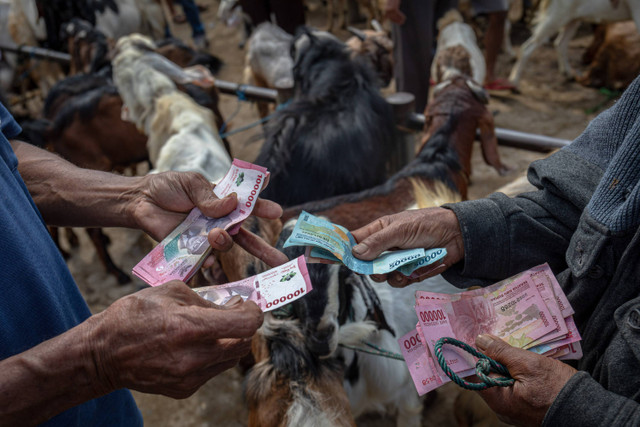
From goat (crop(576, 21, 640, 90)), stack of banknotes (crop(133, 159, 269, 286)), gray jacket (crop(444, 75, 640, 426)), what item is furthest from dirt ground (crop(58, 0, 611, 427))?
gray jacket (crop(444, 75, 640, 426))

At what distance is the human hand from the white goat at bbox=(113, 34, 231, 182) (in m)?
1.86

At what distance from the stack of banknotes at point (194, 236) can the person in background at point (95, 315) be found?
0.04 m

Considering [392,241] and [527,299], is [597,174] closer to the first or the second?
[527,299]

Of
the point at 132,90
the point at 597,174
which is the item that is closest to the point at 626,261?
the point at 597,174

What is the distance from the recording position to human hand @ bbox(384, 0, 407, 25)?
402 centimetres

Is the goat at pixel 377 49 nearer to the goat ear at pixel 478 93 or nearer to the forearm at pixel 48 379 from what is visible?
the goat ear at pixel 478 93

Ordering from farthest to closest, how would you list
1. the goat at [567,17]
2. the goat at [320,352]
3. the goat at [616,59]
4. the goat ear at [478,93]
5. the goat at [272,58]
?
the goat at [616,59]
the goat at [567,17]
the goat at [272,58]
the goat ear at [478,93]
the goat at [320,352]

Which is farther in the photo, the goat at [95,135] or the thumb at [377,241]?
the goat at [95,135]

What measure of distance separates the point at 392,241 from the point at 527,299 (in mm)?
431

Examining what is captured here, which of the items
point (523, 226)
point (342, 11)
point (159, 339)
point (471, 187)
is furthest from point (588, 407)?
point (342, 11)

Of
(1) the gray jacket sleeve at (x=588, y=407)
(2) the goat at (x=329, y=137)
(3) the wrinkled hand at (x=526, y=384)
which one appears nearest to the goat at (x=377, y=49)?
(2) the goat at (x=329, y=137)

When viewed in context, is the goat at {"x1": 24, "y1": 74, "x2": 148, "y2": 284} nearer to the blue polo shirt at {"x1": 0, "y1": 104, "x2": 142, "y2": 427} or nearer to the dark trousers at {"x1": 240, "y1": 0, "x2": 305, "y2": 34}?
the dark trousers at {"x1": 240, "y1": 0, "x2": 305, "y2": 34}

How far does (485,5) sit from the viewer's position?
586cm

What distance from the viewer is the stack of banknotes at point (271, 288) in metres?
1.29
